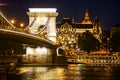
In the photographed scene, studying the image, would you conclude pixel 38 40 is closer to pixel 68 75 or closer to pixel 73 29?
pixel 68 75

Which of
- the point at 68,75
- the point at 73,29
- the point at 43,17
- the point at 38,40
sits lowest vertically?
the point at 68,75

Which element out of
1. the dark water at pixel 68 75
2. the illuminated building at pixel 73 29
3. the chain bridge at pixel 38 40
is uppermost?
the illuminated building at pixel 73 29

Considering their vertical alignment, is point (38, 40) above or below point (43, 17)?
below

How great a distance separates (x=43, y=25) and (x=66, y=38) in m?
88.0

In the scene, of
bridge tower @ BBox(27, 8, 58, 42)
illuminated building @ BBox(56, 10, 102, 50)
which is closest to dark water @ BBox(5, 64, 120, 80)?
bridge tower @ BBox(27, 8, 58, 42)

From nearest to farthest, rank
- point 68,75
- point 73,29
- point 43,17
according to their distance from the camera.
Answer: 1. point 68,75
2. point 43,17
3. point 73,29

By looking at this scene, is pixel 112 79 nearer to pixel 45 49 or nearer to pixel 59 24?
pixel 45 49

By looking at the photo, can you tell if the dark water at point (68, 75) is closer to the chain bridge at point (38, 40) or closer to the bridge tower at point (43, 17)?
the chain bridge at point (38, 40)

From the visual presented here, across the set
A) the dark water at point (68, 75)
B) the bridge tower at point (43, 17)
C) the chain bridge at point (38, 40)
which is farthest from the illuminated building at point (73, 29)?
the dark water at point (68, 75)

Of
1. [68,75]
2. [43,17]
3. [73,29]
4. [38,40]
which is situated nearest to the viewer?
[68,75]

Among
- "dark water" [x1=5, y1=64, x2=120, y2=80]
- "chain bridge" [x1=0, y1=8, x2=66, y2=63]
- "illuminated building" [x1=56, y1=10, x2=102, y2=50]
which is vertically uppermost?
"illuminated building" [x1=56, y1=10, x2=102, y2=50]

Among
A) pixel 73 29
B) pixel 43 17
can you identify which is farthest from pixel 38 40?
pixel 73 29

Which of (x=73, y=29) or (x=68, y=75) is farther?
(x=73, y=29)

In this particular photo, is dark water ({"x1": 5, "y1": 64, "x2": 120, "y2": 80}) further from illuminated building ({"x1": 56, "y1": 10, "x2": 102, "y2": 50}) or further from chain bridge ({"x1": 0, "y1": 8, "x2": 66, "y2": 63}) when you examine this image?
illuminated building ({"x1": 56, "y1": 10, "x2": 102, "y2": 50})
